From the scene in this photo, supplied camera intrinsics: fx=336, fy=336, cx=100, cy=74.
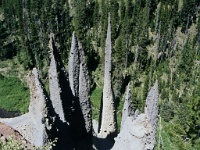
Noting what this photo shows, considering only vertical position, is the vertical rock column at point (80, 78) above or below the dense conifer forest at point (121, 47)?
above

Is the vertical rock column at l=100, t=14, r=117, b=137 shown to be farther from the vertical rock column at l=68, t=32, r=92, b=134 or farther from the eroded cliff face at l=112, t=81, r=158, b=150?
the eroded cliff face at l=112, t=81, r=158, b=150

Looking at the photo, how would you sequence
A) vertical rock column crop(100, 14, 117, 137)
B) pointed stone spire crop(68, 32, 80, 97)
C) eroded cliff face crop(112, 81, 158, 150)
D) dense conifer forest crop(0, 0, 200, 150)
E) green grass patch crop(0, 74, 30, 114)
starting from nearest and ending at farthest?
eroded cliff face crop(112, 81, 158, 150), pointed stone spire crop(68, 32, 80, 97), vertical rock column crop(100, 14, 117, 137), green grass patch crop(0, 74, 30, 114), dense conifer forest crop(0, 0, 200, 150)

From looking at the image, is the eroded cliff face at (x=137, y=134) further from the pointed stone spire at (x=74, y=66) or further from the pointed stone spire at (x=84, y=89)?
the pointed stone spire at (x=74, y=66)

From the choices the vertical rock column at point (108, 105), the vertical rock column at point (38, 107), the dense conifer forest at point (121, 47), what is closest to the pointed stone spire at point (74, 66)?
the vertical rock column at point (108, 105)

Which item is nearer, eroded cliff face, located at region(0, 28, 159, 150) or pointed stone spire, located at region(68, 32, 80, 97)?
eroded cliff face, located at region(0, 28, 159, 150)

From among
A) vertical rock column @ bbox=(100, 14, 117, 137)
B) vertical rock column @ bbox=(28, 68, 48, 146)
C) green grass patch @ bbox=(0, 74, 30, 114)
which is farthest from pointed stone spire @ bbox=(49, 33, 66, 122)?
green grass patch @ bbox=(0, 74, 30, 114)

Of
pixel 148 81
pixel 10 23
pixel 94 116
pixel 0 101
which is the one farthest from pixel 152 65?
pixel 10 23
